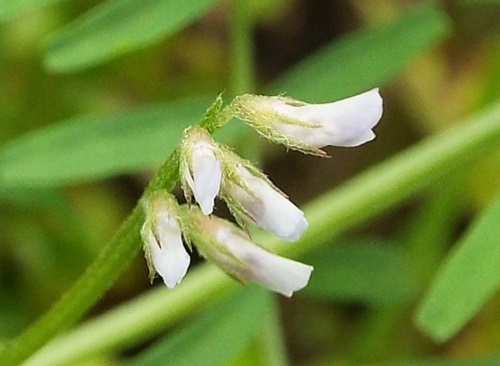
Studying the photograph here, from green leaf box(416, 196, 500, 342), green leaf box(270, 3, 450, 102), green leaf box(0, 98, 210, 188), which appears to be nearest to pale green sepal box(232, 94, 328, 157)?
green leaf box(416, 196, 500, 342)

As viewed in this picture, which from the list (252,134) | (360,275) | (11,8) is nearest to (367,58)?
(252,134)

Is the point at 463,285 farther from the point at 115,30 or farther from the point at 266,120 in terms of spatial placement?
the point at 115,30

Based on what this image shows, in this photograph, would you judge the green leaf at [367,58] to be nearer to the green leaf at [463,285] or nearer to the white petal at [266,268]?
the green leaf at [463,285]

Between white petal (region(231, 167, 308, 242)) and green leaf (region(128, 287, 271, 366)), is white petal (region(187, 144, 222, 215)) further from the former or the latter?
green leaf (region(128, 287, 271, 366))

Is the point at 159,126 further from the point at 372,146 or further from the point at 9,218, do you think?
the point at 372,146

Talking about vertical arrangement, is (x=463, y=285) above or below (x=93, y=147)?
below

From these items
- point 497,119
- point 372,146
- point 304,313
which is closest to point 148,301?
point 497,119

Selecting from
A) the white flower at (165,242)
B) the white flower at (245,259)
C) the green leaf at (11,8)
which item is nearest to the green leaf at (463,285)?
the white flower at (245,259)
